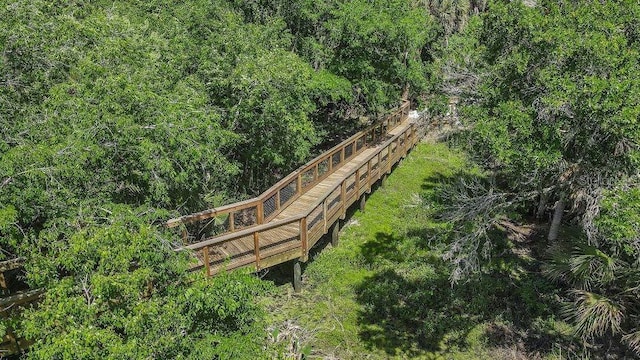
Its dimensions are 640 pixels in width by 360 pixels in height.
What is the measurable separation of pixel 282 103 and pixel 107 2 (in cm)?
940

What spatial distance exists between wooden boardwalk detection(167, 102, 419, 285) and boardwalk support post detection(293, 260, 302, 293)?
11.1 inches

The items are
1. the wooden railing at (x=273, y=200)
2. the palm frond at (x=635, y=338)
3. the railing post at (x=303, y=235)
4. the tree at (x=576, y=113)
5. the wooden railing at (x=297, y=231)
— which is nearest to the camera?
the tree at (x=576, y=113)

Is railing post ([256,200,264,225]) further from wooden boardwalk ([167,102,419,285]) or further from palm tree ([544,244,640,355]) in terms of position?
palm tree ([544,244,640,355])

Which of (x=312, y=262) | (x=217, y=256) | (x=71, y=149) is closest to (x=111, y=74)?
(x=71, y=149)

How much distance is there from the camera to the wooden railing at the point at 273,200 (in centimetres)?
1074

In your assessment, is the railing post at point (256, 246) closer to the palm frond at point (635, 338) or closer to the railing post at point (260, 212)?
the railing post at point (260, 212)

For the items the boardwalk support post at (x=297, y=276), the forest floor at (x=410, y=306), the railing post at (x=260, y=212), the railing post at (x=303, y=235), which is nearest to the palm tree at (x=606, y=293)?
the forest floor at (x=410, y=306)

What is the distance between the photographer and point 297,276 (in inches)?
486

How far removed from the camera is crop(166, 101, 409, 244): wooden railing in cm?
1074

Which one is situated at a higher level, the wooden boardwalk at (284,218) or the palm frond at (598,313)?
the wooden boardwalk at (284,218)

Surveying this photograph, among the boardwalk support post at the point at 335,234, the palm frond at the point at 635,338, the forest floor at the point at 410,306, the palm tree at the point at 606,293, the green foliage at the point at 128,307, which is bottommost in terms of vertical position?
the forest floor at the point at 410,306

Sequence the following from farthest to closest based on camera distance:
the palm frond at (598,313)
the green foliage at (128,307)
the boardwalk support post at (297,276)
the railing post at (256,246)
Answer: the boardwalk support post at (297,276) → the railing post at (256,246) → the palm frond at (598,313) → the green foliage at (128,307)

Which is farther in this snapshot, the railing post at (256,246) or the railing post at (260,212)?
the railing post at (260,212)

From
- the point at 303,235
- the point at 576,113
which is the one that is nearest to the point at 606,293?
the point at 576,113
